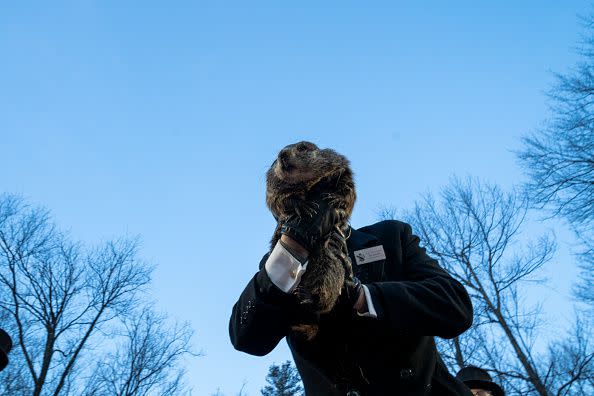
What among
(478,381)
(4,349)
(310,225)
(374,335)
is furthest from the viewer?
(478,381)

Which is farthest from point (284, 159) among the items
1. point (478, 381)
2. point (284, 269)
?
point (478, 381)

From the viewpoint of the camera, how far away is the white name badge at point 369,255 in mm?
2212

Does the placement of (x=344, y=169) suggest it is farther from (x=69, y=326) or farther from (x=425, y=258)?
(x=69, y=326)

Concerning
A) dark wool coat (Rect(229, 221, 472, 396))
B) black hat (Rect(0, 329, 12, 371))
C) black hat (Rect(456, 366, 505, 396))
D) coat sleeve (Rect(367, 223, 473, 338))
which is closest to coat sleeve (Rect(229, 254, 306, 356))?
dark wool coat (Rect(229, 221, 472, 396))

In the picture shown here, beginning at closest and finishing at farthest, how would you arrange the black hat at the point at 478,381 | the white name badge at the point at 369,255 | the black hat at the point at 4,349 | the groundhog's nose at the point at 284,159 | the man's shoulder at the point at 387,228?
the groundhog's nose at the point at 284,159
the white name badge at the point at 369,255
the man's shoulder at the point at 387,228
the black hat at the point at 4,349
the black hat at the point at 478,381

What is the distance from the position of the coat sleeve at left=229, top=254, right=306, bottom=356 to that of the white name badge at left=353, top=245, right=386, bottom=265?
47cm

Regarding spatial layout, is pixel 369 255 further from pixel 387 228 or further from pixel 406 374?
pixel 406 374

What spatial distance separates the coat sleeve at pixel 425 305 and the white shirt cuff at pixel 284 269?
13.4 inches

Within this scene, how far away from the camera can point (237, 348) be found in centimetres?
219

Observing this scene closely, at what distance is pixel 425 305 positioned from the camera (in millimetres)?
1940

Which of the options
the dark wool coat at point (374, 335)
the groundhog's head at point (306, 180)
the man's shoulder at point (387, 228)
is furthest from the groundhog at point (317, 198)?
the man's shoulder at point (387, 228)

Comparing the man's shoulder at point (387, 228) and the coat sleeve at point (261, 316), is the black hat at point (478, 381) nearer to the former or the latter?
the man's shoulder at point (387, 228)

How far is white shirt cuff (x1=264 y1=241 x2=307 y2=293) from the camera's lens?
1691 millimetres

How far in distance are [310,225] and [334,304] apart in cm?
32
